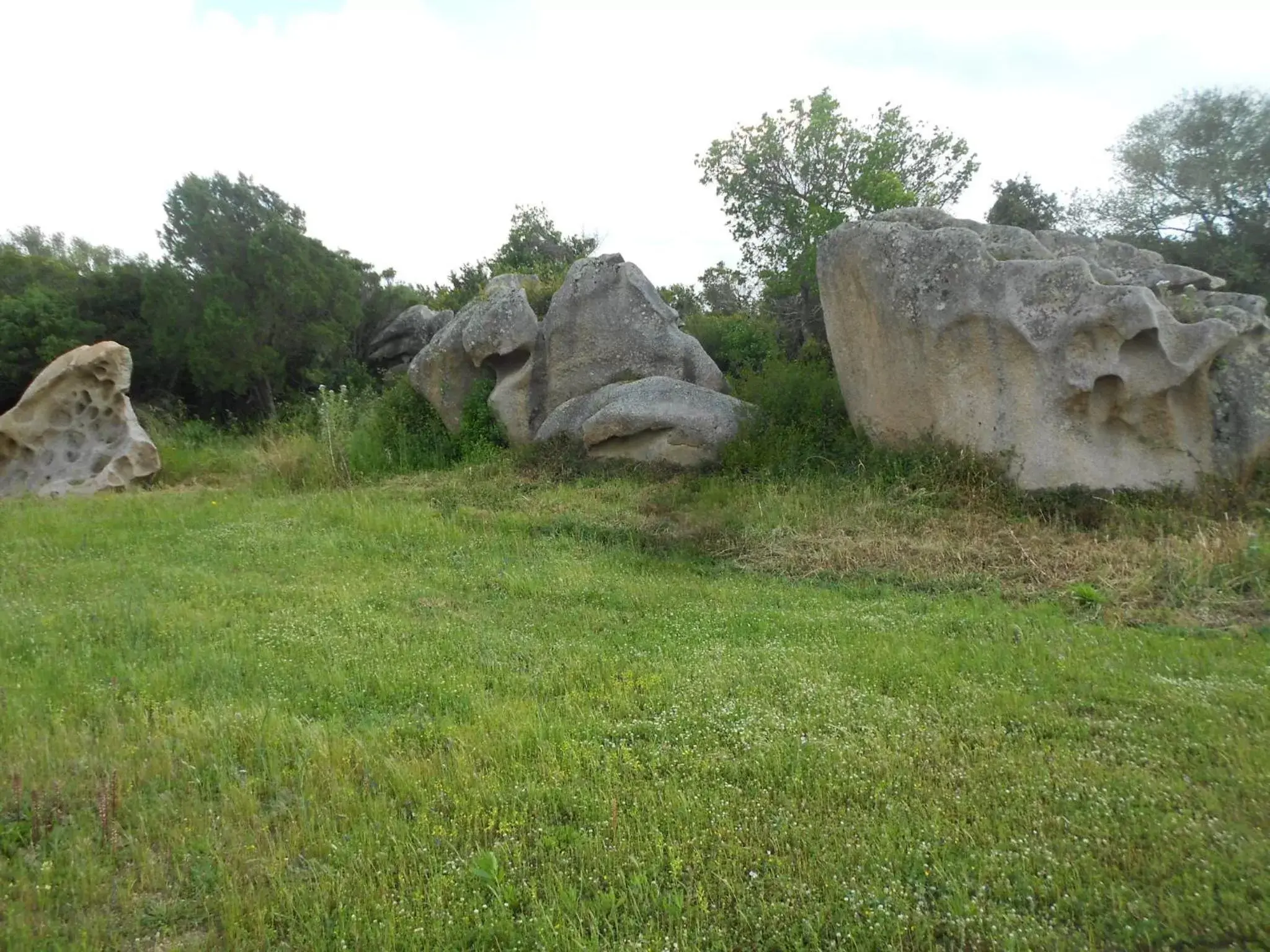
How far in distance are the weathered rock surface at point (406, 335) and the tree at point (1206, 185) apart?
1379 centimetres

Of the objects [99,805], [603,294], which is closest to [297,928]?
[99,805]

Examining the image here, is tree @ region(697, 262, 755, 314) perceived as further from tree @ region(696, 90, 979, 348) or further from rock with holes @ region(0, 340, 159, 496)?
rock with holes @ region(0, 340, 159, 496)

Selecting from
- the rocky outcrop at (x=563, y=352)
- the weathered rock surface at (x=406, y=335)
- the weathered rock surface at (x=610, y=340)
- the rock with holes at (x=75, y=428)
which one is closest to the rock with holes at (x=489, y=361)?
the rocky outcrop at (x=563, y=352)

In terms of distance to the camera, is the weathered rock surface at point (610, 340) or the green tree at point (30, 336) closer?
the weathered rock surface at point (610, 340)

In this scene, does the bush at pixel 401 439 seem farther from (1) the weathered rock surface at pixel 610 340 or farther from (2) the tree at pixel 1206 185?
(2) the tree at pixel 1206 185

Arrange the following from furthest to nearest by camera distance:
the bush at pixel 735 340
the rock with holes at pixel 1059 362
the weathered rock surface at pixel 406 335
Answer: the weathered rock surface at pixel 406 335
the bush at pixel 735 340
the rock with holes at pixel 1059 362

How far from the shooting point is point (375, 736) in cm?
424

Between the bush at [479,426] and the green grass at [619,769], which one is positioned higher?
the bush at [479,426]

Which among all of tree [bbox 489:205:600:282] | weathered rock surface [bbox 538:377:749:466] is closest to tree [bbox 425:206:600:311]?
tree [bbox 489:205:600:282]

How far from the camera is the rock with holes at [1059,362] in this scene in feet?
A: 29.2

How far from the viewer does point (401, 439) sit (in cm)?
1431

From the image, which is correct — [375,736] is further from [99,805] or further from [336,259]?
[336,259]

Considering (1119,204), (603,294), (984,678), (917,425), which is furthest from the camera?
(1119,204)

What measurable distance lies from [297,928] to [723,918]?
1.33 m
